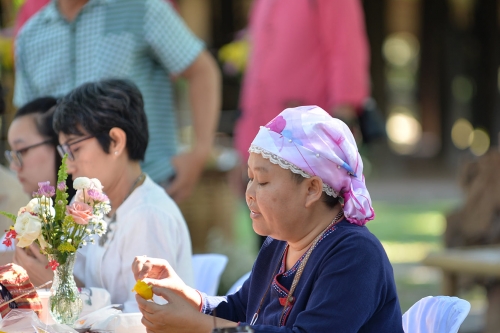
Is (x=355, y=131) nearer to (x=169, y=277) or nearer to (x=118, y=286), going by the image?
(x=118, y=286)

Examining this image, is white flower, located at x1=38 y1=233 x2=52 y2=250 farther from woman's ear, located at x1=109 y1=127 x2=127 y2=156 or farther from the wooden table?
the wooden table

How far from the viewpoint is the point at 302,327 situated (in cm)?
189

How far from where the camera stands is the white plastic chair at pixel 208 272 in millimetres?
3176

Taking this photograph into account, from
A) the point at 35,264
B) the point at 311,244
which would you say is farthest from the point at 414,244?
the point at 311,244

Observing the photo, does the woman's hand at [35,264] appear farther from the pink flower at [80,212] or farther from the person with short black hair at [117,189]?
the pink flower at [80,212]

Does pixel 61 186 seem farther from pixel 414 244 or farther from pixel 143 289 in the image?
pixel 414 244

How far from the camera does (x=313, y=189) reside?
2.05 metres

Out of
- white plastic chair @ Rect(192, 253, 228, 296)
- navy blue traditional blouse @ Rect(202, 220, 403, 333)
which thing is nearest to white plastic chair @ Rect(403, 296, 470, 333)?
navy blue traditional blouse @ Rect(202, 220, 403, 333)

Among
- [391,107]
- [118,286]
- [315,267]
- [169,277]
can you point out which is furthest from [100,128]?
[391,107]

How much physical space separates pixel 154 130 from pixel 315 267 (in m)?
1.99

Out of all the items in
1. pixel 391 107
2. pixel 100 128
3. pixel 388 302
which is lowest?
pixel 391 107

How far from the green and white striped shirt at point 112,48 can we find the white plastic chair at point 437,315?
1646mm

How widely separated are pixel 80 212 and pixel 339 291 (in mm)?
689

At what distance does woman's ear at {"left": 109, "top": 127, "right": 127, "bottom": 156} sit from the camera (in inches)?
106
